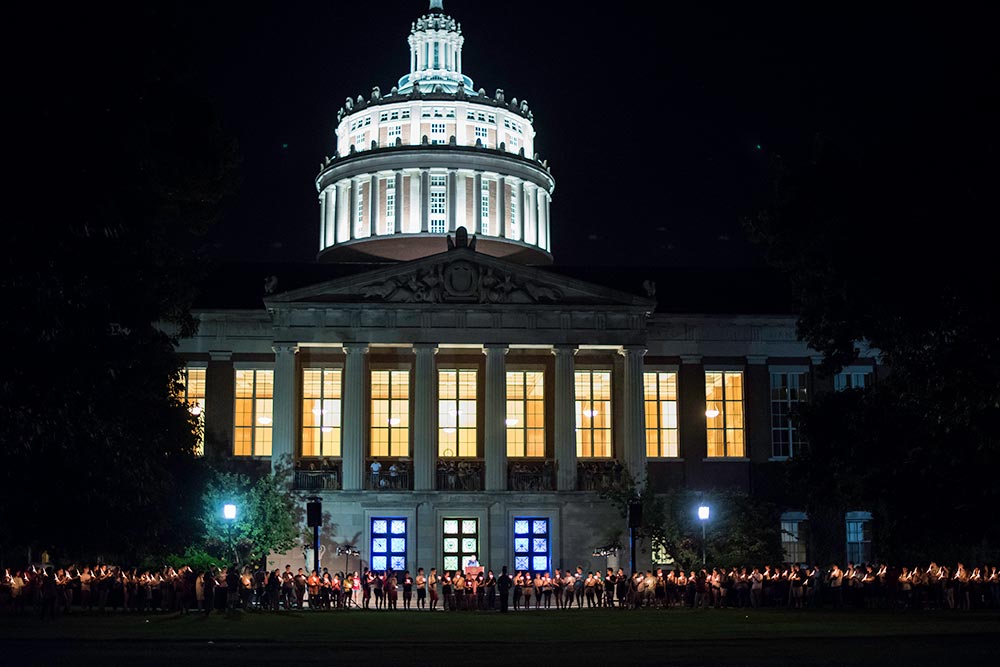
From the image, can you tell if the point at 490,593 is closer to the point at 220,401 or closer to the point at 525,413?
the point at 525,413

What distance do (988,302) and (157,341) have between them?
18.6 meters

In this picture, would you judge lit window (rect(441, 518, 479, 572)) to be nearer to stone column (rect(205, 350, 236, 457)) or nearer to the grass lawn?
stone column (rect(205, 350, 236, 457))

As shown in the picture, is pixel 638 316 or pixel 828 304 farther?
pixel 638 316

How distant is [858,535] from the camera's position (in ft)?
190

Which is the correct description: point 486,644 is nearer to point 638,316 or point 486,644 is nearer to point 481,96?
point 638,316

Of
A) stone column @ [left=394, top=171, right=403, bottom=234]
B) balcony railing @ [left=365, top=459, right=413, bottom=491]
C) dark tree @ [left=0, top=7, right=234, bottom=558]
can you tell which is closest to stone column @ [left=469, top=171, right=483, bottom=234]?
stone column @ [left=394, top=171, right=403, bottom=234]

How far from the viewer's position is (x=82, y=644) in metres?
24.2

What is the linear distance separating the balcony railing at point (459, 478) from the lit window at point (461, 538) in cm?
135

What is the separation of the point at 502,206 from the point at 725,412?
29712 mm

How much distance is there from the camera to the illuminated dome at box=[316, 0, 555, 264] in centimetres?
8294

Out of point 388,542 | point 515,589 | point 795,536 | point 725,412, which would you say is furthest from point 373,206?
point 515,589

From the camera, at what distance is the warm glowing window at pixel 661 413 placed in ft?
192

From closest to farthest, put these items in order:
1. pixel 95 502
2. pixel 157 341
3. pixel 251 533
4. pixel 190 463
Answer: pixel 95 502, pixel 157 341, pixel 190 463, pixel 251 533

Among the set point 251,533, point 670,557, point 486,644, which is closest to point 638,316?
point 670,557
